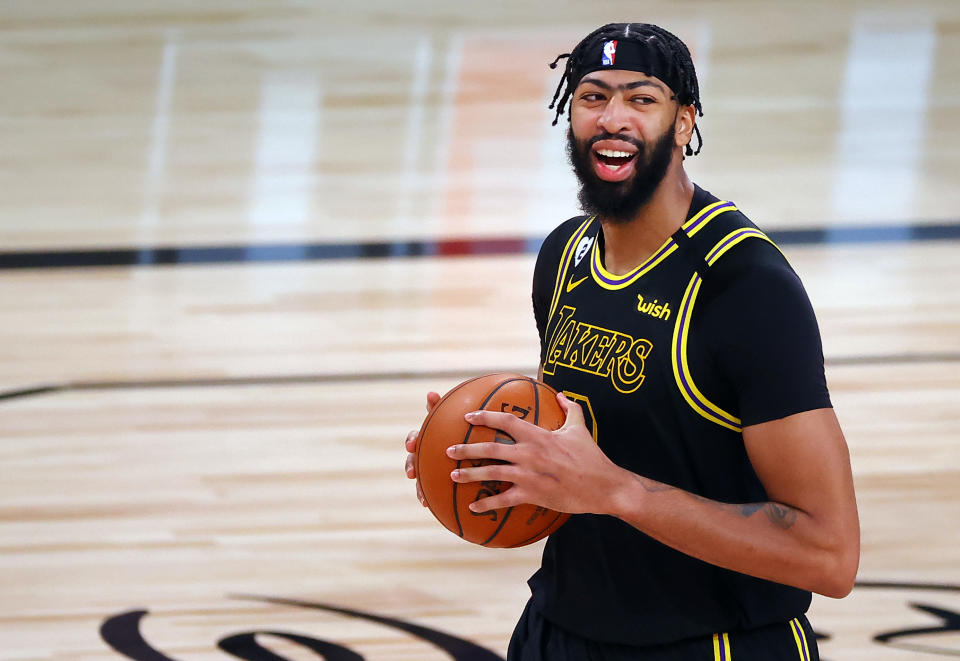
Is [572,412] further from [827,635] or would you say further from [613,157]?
[827,635]

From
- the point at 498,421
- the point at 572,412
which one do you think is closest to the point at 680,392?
the point at 572,412

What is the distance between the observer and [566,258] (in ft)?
6.91

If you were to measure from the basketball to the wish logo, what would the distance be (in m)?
1.30

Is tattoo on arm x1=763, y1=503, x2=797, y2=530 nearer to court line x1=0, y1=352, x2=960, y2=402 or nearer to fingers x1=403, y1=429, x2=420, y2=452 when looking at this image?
fingers x1=403, y1=429, x2=420, y2=452

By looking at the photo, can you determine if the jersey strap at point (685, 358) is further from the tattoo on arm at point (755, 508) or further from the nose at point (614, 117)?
the nose at point (614, 117)

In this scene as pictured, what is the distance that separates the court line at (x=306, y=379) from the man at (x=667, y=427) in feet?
9.41

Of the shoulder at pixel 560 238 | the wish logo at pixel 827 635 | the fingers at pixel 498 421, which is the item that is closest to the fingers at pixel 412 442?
the fingers at pixel 498 421

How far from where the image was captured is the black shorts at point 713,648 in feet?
6.02

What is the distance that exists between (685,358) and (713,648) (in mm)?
430

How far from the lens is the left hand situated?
1628mm

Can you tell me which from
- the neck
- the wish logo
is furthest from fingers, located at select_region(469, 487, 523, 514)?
the wish logo

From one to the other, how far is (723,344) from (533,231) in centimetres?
482

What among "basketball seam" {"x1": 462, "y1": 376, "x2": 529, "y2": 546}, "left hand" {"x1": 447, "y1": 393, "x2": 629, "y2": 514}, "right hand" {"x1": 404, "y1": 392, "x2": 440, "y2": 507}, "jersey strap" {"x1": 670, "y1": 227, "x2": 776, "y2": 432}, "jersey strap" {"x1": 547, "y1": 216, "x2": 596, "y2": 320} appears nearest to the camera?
"left hand" {"x1": 447, "y1": 393, "x2": 629, "y2": 514}

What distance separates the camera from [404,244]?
639 centimetres
